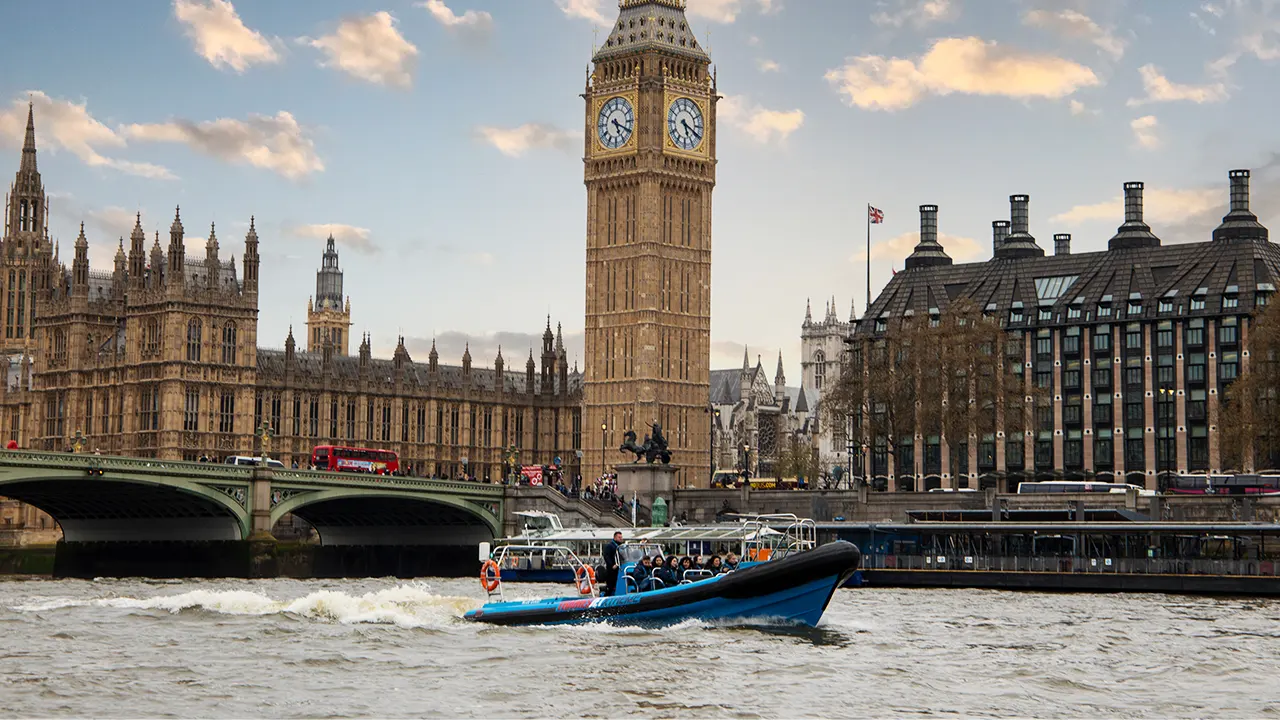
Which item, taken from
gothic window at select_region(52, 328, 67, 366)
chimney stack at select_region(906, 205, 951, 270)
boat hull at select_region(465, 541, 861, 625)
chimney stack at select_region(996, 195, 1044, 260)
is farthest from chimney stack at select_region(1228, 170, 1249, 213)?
boat hull at select_region(465, 541, 861, 625)

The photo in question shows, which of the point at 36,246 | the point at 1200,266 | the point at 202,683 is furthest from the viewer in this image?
the point at 36,246

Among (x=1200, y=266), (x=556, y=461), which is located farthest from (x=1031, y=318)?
(x=556, y=461)

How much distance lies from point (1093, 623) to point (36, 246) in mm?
153378

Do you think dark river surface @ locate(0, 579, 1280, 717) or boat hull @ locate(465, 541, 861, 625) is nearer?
dark river surface @ locate(0, 579, 1280, 717)

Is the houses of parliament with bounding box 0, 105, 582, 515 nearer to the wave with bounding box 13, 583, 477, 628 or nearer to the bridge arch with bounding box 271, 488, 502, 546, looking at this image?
the bridge arch with bounding box 271, 488, 502, 546

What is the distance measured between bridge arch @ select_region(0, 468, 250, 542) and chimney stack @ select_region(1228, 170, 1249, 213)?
69204 millimetres

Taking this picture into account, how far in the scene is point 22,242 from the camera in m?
197

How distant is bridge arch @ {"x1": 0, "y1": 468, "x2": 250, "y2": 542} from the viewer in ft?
304

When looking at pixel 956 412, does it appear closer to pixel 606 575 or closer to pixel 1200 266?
pixel 1200 266

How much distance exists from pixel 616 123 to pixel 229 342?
104 feet

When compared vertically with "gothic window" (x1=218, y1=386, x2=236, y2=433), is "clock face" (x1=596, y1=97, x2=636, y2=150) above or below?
above

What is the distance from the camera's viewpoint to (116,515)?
111 metres

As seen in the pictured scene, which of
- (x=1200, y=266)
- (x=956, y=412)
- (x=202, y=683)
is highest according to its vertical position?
(x=1200, y=266)

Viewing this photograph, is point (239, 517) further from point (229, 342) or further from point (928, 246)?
point (928, 246)
